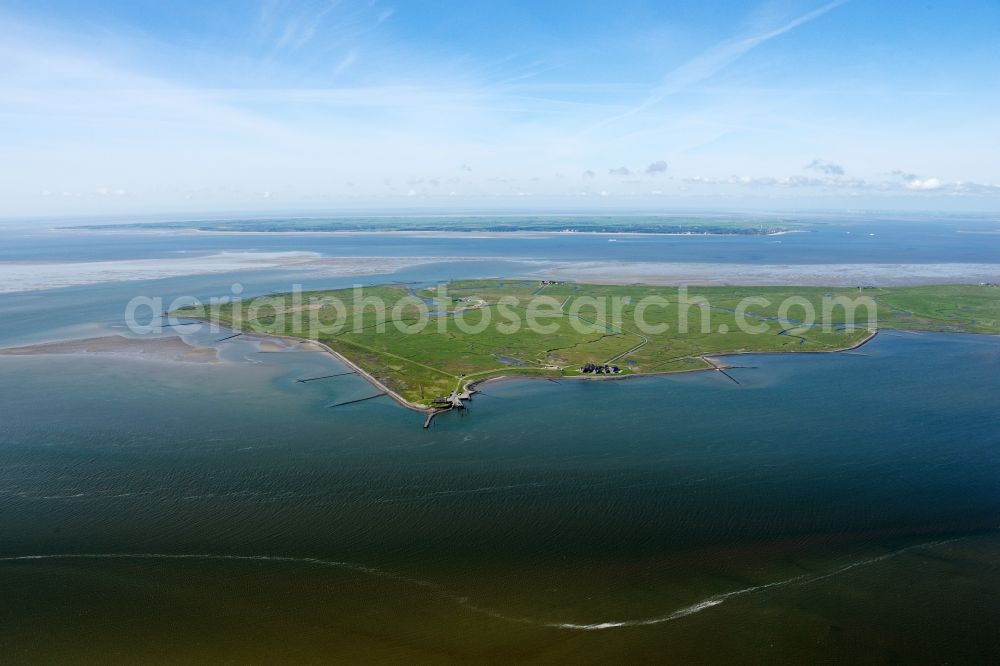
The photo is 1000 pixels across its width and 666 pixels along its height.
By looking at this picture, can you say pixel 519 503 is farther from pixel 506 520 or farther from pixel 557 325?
pixel 557 325

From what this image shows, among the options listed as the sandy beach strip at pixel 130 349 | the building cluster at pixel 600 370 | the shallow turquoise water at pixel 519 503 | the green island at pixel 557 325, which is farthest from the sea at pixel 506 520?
the sandy beach strip at pixel 130 349

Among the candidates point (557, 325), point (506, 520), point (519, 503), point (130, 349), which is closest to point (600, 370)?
point (557, 325)

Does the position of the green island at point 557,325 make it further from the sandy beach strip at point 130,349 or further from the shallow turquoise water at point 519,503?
the sandy beach strip at point 130,349

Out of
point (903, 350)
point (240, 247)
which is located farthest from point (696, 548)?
point (240, 247)

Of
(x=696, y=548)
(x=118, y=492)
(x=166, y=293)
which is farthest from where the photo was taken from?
(x=166, y=293)

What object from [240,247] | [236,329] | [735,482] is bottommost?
[735,482]

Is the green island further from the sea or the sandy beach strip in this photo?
the sandy beach strip

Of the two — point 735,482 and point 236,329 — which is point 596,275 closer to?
point 236,329

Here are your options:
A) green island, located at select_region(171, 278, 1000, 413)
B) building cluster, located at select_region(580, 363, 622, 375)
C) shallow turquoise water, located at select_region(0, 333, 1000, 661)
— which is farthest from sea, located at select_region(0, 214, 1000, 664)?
green island, located at select_region(171, 278, 1000, 413)
